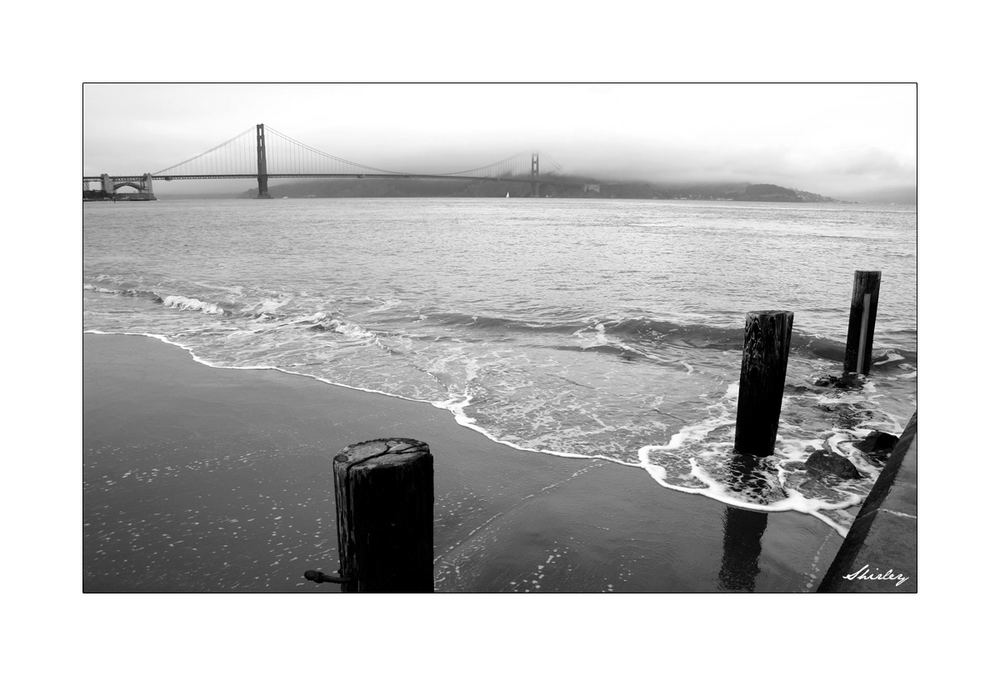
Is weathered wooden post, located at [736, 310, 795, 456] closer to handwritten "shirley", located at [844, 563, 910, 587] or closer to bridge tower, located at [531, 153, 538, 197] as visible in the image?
handwritten "shirley", located at [844, 563, 910, 587]

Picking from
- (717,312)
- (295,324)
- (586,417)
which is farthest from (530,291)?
(586,417)

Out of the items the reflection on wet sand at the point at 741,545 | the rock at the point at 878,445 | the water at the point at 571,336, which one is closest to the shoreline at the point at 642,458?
the water at the point at 571,336

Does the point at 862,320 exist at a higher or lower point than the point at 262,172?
lower

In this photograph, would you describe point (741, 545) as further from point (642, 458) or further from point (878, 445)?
point (878, 445)

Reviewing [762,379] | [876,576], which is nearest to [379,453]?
[876,576]

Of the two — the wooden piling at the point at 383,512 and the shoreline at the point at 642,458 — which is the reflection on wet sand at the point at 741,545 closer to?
the shoreline at the point at 642,458

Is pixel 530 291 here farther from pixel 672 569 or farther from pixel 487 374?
pixel 672 569
